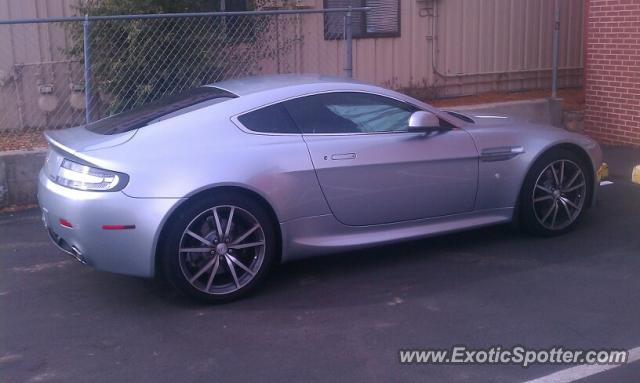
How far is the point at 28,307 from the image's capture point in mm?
5773

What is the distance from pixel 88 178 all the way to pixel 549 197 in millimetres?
3798

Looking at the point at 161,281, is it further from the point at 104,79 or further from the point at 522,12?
the point at 522,12

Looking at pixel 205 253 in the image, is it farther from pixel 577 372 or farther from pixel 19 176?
pixel 19 176

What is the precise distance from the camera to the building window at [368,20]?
12.0 metres

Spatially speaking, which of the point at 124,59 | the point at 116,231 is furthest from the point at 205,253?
the point at 124,59

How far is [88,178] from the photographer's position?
18.0ft

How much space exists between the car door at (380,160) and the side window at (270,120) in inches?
2.8

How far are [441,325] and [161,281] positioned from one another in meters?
2.03

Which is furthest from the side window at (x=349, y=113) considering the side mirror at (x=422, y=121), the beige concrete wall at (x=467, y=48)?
the beige concrete wall at (x=467, y=48)

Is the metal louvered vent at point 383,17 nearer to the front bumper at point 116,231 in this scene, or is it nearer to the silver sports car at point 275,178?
the silver sports car at point 275,178

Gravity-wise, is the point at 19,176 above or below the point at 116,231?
below

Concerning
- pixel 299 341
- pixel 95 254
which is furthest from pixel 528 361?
pixel 95 254

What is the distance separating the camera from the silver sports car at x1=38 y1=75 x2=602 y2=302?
5449 mm

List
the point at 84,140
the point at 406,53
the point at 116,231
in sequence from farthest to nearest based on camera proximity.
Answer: the point at 406,53, the point at 84,140, the point at 116,231
